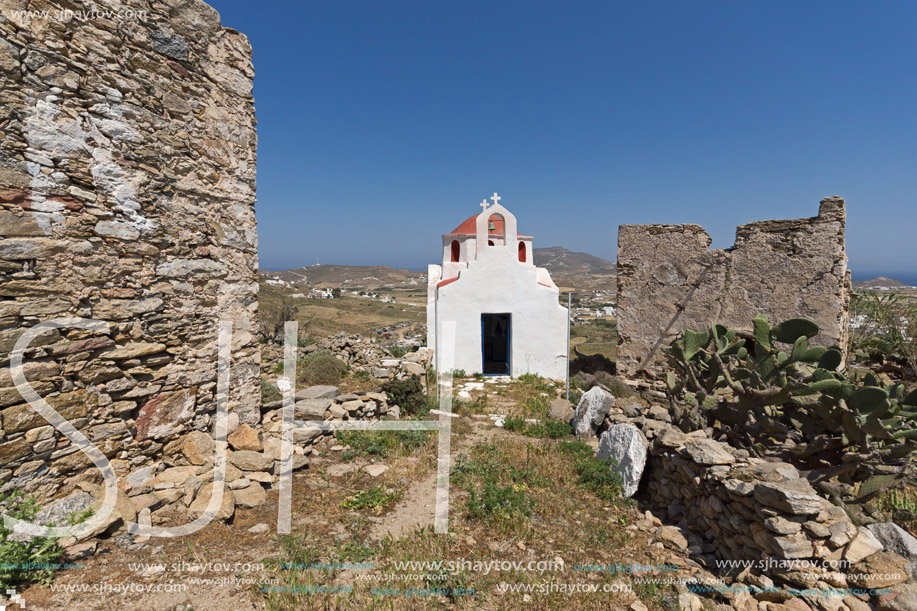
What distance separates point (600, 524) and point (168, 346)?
5.08 m

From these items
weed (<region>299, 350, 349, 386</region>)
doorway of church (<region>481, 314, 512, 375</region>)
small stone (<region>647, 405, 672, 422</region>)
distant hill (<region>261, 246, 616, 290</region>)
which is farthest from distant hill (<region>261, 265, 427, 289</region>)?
small stone (<region>647, 405, 672, 422</region>)

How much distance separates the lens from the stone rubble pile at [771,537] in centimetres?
281

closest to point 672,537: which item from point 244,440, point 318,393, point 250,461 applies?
point 250,461

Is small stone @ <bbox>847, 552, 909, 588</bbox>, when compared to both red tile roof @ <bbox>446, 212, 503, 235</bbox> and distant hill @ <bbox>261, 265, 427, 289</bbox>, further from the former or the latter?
distant hill @ <bbox>261, 265, 427, 289</bbox>

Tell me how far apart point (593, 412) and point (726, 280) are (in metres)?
4.46

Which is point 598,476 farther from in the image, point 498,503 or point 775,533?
point 775,533

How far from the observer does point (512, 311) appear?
10.7 m

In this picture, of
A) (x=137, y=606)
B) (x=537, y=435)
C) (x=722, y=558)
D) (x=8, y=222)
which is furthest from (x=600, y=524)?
(x=8, y=222)

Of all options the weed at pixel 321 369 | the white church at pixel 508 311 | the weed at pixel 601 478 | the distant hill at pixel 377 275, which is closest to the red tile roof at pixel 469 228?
the white church at pixel 508 311

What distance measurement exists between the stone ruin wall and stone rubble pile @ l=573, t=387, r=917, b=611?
208 inches

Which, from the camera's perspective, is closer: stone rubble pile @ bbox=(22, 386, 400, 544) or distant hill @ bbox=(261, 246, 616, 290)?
stone rubble pile @ bbox=(22, 386, 400, 544)

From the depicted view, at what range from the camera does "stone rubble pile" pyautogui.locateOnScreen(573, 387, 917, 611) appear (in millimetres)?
2809

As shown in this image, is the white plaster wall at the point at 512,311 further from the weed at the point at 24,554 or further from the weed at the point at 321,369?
the weed at the point at 24,554

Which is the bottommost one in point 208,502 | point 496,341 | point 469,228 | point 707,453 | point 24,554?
point 208,502
